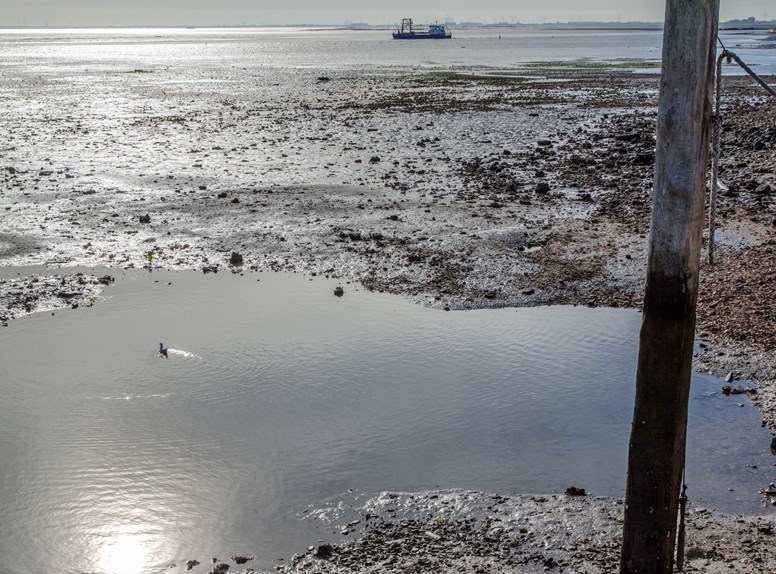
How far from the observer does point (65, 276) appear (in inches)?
443

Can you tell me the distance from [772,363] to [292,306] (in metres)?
5.06

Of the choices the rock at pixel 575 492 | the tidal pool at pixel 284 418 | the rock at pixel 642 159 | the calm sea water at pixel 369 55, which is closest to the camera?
the tidal pool at pixel 284 418

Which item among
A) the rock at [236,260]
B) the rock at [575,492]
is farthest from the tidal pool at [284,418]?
the rock at [236,260]

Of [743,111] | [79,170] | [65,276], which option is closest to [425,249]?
[65,276]

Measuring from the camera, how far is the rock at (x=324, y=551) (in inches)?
221

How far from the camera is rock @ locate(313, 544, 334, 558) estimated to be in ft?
18.4

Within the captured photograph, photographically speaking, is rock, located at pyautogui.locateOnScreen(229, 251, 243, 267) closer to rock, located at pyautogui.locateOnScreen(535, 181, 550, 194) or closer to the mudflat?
the mudflat

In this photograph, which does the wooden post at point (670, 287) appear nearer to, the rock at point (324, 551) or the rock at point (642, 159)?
the rock at point (324, 551)

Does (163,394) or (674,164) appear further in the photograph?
(163,394)

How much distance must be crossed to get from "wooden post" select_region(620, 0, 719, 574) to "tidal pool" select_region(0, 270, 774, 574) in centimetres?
156

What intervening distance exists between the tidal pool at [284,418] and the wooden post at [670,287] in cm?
156

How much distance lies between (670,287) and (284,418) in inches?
162

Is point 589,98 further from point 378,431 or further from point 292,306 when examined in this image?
point 378,431

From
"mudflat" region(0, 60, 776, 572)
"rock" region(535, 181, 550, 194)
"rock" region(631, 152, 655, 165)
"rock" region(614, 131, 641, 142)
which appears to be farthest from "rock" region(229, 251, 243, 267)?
"rock" region(614, 131, 641, 142)
